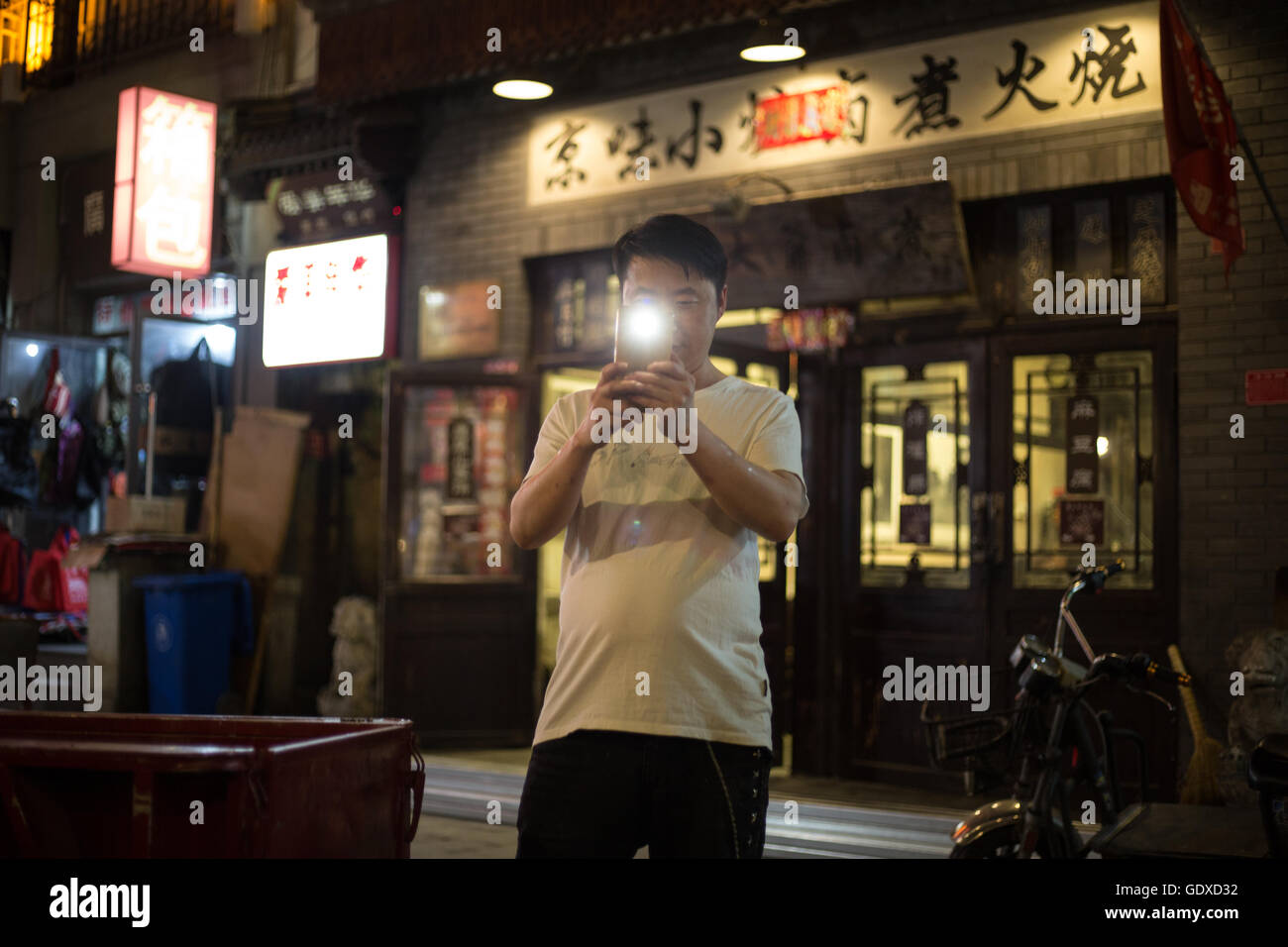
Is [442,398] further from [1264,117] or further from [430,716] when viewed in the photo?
[1264,117]

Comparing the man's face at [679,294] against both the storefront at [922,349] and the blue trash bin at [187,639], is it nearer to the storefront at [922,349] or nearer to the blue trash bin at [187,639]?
the storefront at [922,349]

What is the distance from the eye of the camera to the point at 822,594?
8.96m

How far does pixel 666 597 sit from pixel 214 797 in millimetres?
1000

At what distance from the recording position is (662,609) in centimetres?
258

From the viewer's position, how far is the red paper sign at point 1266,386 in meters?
7.25

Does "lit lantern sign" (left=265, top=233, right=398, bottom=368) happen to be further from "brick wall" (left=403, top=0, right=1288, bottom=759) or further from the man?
the man

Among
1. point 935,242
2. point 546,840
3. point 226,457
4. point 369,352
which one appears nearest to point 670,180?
point 935,242

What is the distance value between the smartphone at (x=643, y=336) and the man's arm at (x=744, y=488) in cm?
17

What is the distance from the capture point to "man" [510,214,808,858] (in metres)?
2.53

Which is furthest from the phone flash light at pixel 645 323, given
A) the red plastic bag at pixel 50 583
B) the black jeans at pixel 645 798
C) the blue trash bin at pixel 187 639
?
the red plastic bag at pixel 50 583

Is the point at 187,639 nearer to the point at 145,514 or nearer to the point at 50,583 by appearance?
the point at 145,514

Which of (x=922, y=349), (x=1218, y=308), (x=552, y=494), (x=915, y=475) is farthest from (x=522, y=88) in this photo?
(x=552, y=494)

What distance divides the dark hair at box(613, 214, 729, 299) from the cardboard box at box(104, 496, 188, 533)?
9.12 meters

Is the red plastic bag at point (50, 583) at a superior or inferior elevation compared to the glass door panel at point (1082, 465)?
inferior
